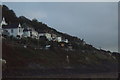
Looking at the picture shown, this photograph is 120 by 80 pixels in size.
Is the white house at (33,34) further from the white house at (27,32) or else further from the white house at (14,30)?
the white house at (14,30)

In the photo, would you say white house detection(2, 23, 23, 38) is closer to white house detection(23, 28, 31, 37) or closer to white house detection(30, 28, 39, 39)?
white house detection(23, 28, 31, 37)

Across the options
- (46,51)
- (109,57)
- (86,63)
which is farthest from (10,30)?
(109,57)

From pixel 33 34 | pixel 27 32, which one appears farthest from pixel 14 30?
pixel 33 34

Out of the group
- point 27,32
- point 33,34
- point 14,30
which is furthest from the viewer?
point 33,34

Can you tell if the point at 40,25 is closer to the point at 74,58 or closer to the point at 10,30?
the point at 10,30

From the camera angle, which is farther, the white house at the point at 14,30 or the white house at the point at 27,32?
the white house at the point at 27,32

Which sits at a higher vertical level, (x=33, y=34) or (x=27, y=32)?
(x=27, y=32)

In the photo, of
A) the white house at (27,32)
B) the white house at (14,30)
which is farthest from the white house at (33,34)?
the white house at (14,30)

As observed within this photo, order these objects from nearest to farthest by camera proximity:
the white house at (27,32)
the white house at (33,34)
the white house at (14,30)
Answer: the white house at (14,30), the white house at (27,32), the white house at (33,34)

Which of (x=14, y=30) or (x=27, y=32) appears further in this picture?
(x=27, y=32)

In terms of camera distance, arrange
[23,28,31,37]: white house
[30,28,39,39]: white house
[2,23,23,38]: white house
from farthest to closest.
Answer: [30,28,39,39]: white house → [23,28,31,37]: white house → [2,23,23,38]: white house

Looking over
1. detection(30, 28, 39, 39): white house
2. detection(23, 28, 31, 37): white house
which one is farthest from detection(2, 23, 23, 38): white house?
detection(30, 28, 39, 39): white house

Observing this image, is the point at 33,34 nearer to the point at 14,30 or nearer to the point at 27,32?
the point at 27,32

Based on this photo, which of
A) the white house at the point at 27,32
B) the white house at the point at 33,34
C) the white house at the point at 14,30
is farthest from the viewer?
the white house at the point at 33,34
